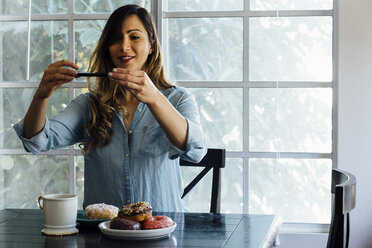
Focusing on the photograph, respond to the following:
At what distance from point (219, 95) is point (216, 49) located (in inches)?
9.3

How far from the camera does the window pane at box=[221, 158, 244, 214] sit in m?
3.03

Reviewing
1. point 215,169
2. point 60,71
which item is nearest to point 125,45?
point 60,71

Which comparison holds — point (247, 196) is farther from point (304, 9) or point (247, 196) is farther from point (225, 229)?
point (225, 229)

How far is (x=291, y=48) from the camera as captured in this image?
2967 mm

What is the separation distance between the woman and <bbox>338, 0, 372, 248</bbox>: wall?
1.02 metres

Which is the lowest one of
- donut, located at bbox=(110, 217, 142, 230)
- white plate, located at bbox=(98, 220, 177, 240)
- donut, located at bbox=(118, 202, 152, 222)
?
white plate, located at bbox=(98, 220, 177, 240)

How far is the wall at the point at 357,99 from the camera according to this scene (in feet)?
9.30

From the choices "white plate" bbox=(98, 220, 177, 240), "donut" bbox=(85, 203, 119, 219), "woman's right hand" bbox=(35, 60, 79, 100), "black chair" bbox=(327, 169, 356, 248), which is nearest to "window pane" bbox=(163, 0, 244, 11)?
"woman's right hand" bbox=(35, 60, 79, 100)

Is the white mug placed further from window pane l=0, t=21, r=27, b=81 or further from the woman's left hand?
window pane l=0, t=21, r=27, b=81

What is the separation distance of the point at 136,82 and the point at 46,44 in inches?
62.6

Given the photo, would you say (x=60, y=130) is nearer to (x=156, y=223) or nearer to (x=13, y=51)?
(x=156, y=223)

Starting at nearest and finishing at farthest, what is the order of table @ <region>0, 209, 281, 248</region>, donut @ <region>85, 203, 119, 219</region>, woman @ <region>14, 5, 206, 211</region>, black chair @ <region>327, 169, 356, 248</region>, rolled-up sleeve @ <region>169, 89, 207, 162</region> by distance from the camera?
black chair @ <region>327, 169, 356, 248</region>, table @ <region>0, 209, 281, 248</region>, donut @ <region>85, 203, 119, 219</region>, rolled-up sleeve @ <region>169, 89, 207, 162</region>, woman @ <region>14, 5, 206, 211</region>

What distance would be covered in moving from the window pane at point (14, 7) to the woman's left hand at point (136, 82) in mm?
1668

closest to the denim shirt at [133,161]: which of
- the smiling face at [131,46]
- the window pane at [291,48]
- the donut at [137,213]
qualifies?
the smiling face at [131,46]
